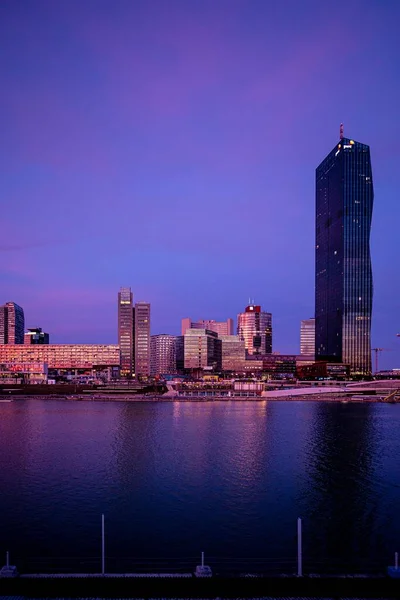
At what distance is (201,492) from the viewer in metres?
41.0

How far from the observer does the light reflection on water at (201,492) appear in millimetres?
29625

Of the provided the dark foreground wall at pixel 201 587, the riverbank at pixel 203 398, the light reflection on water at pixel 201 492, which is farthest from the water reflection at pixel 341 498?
the riverbank at pixel 203 398

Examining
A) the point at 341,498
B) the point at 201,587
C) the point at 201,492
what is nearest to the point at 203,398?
the point at 201,492

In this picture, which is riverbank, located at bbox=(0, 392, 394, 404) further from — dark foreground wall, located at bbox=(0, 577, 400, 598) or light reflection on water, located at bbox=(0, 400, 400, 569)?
dark foreground wall, located at bbox=(0, 577, 400, 598)

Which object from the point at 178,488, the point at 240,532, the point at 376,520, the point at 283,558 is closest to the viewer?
the point at 283,558

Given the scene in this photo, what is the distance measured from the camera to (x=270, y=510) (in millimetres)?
36156

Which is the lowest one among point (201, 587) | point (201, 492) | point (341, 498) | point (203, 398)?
point (203, 398)

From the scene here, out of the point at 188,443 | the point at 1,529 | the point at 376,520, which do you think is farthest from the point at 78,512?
the point at 188,443

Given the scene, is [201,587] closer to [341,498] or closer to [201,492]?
[201,492]

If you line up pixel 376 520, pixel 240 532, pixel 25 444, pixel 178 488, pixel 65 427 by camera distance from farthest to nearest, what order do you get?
pixel 65 427, pixel 25 444, pixel 178 488, pixel 376 520, pixel 240 532

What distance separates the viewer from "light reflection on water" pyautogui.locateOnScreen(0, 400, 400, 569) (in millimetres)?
29625

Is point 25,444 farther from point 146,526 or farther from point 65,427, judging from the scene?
point 146,526

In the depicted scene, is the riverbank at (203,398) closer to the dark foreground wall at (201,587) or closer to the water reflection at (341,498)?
the water reflection at (341,498)

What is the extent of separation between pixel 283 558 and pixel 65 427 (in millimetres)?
62012
